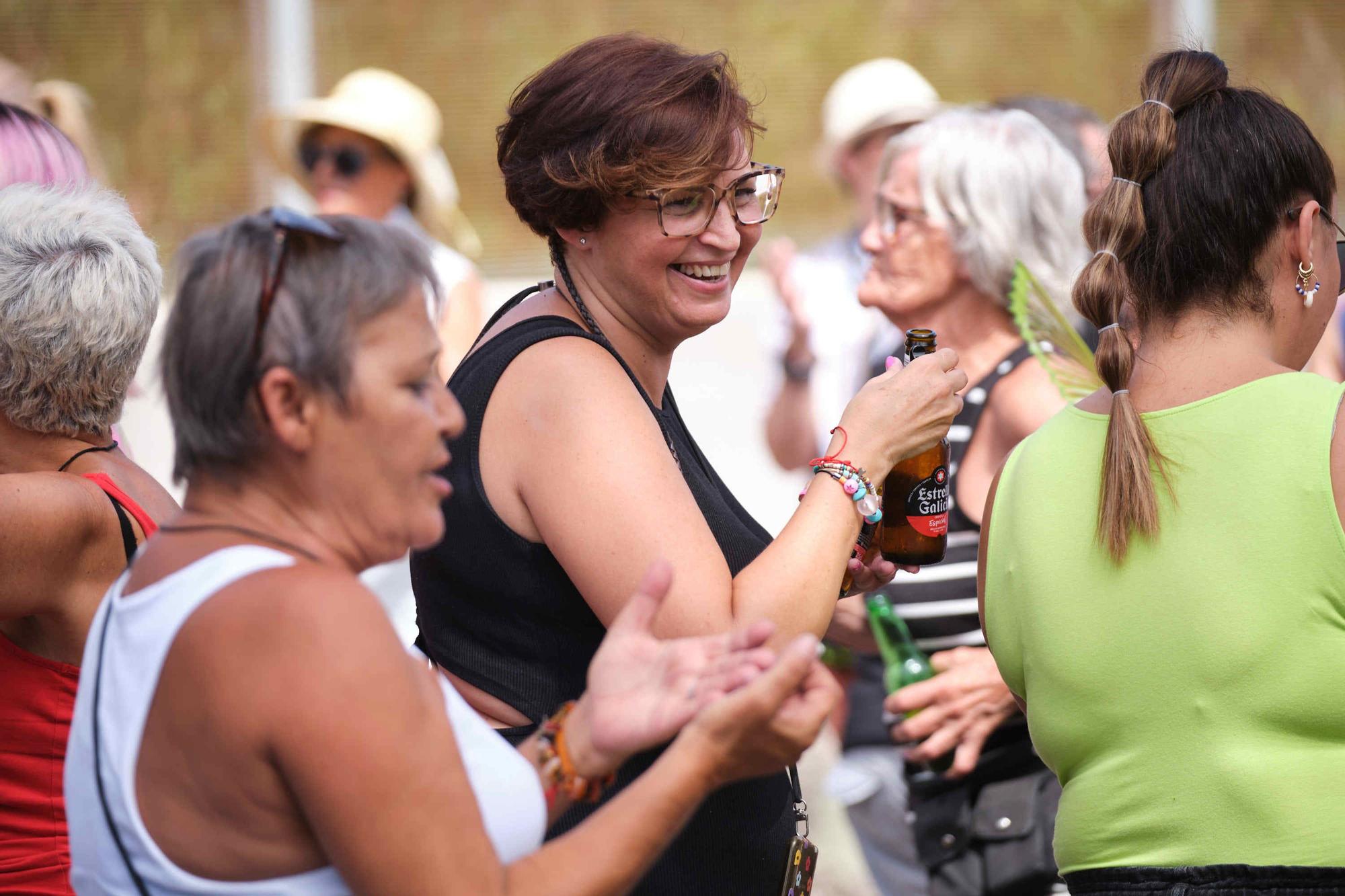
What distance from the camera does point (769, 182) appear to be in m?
2.27

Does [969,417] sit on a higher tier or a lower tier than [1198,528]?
lower

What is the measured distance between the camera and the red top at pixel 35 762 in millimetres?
2100

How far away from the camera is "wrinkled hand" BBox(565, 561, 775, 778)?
4.97 feet

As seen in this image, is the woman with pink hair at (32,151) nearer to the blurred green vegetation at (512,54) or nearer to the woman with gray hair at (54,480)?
the woman with gray hair at (54,480)

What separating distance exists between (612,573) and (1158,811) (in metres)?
0.85

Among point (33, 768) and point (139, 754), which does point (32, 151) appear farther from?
point (139, 754)

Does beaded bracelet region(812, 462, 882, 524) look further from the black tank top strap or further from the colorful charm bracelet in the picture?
the black tank top strap

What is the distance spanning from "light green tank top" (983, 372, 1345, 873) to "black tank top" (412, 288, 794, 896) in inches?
18.7

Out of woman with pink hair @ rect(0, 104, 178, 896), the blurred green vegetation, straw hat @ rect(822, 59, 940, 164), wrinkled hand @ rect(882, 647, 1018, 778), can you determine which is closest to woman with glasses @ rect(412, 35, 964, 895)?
woman with pink hair @ rect(0, 104, 178, 896)

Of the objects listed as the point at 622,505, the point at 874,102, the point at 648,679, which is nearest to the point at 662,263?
the point at 622,505

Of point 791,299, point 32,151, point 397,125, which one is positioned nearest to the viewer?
point 32,151

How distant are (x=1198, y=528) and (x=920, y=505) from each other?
0.55 m

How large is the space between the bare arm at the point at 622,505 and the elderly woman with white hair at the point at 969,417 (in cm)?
119

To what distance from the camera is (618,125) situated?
2.08 metres
